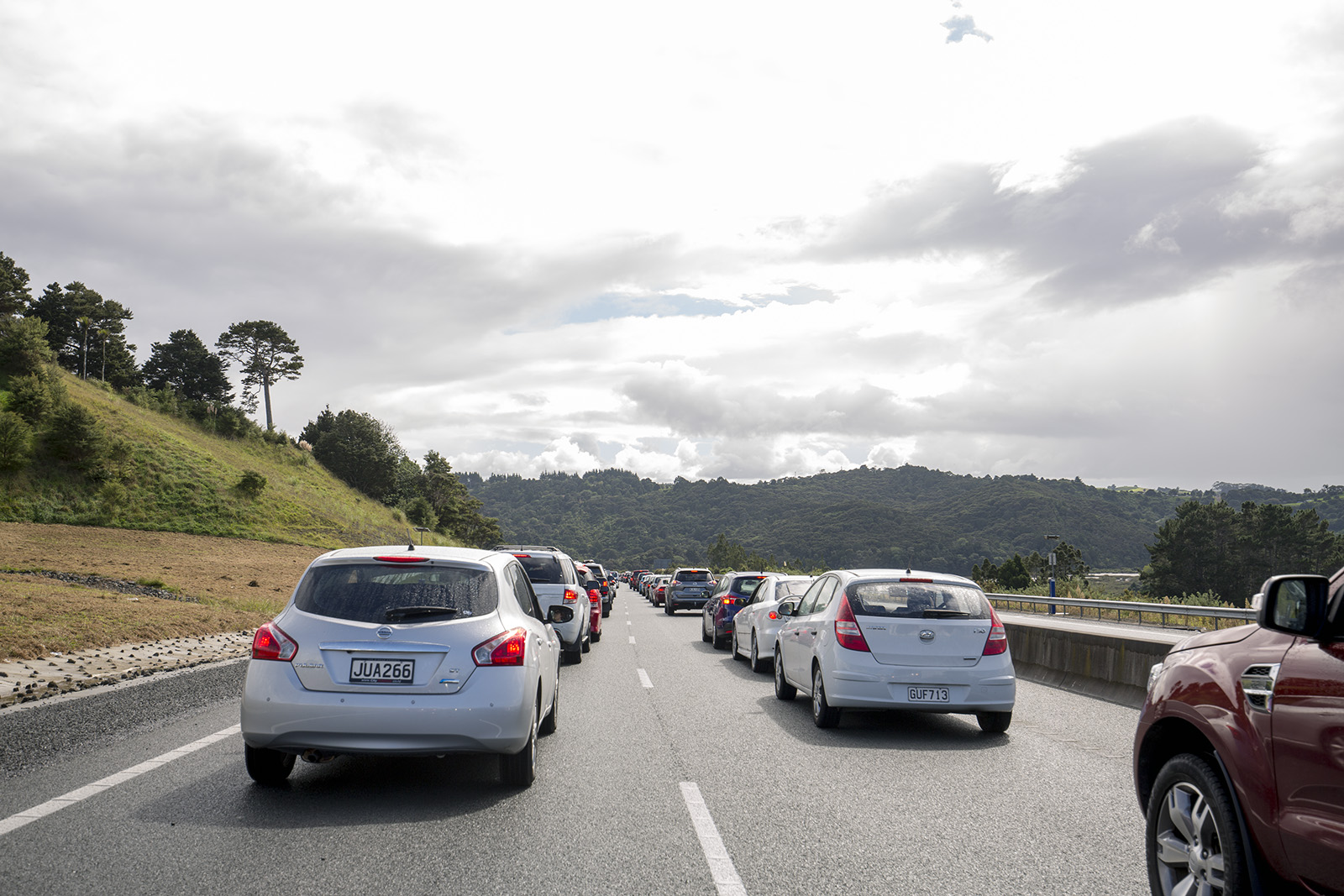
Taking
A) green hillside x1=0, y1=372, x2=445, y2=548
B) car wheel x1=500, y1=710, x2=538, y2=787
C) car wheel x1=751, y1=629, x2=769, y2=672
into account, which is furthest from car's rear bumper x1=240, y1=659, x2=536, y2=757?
green hillside x1=0, y1=372, x2=445, y2=548

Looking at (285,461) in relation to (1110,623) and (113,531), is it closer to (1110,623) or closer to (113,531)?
(113,531)

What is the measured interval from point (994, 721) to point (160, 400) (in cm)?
8214

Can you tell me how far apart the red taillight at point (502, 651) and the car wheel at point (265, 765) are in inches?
60.1

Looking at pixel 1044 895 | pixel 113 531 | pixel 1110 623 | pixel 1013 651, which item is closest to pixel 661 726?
pixel 1044 895

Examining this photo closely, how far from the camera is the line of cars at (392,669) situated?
6.08 metres

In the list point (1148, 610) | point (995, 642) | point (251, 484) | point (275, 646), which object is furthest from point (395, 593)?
point (251, 484)

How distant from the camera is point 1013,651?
15.6 meters

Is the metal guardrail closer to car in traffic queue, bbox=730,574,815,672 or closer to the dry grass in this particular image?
car in traffic queue, bbox=730,574,815,672

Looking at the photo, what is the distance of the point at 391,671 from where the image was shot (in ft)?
20.3

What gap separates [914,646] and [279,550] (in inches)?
1928

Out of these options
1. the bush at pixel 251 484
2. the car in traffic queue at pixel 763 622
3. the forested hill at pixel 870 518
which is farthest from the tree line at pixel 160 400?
the car in traffic queue at pixel 763 622

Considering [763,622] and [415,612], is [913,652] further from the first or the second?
[763,622]

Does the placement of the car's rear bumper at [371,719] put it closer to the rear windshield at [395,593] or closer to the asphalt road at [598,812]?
the asphalt road at [598,812]

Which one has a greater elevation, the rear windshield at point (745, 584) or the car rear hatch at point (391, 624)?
the car rear hatch at point (391, 624)
